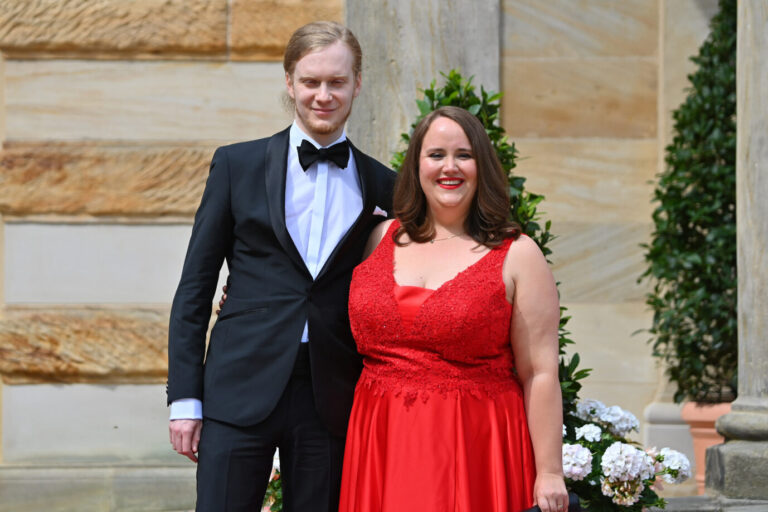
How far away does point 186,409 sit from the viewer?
8.82 feet

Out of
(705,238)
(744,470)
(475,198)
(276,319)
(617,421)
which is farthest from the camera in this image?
(705,238)

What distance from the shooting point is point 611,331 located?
18.1ft

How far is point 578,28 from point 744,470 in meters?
2.50

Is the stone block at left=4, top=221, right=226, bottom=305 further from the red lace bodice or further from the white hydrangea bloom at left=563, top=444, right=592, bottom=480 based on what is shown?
the red lace bodice

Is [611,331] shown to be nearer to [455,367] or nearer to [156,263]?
[156,263]

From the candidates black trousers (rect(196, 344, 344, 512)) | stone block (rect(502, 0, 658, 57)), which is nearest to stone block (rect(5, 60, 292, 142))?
stone block (rect(502, 0, 658, 57))

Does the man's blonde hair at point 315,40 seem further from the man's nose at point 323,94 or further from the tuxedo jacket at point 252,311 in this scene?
the tuxedo jacket at point 252,311

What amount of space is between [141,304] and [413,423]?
2.64 m

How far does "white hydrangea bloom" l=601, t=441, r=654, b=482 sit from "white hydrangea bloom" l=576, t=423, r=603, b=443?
11cm

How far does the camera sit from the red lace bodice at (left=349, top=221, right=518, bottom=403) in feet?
8.63

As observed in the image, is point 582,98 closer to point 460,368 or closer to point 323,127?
point 323,127

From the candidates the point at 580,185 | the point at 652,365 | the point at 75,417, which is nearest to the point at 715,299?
the point at 652,365

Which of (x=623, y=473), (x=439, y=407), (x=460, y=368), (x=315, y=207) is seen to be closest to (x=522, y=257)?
(x=460, y=368)

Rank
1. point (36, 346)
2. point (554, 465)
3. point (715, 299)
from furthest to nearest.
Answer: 1. point (715, 299)
2. point (36, 346)
3. point (554, 465)
